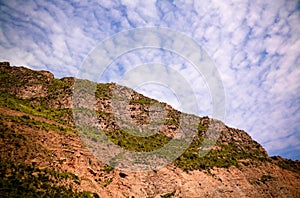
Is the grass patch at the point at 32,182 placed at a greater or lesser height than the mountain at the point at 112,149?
lesser

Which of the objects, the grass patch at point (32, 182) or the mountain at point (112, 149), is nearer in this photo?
the grass patch at point (32, 182)

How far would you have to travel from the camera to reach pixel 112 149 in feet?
157

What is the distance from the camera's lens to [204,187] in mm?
48531

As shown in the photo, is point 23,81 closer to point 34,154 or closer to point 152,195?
point 34,154

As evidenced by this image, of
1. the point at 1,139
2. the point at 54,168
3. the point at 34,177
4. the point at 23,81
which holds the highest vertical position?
the point at 23,81

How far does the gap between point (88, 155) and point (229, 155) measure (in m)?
41.8

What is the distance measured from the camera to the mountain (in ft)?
99.0

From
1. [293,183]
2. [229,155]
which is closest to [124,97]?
[229,155]

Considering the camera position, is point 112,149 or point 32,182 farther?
point 112,149

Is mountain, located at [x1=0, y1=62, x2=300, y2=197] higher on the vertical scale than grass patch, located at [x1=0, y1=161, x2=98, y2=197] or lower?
higher

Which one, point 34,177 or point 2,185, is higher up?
point 34,177

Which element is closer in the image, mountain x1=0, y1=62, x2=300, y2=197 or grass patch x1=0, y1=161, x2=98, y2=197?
grass patch x1=0, y1=161, x2=98, y2=197

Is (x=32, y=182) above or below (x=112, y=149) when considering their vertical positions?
below

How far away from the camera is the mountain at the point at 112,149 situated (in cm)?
3017
